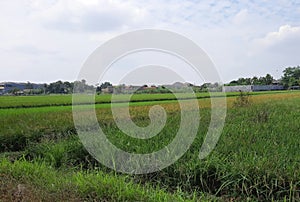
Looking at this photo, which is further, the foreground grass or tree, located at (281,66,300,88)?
tree, located at (281,66,300,88)

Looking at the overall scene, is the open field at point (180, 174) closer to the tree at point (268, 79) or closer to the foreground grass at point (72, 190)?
the foreground grass at point (72, 190)

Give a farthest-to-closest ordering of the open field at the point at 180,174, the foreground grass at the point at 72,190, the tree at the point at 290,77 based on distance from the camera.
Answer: the tree at the point at 290,77
the open field at the point at 180,174
the foreground grass at the point at 72,190

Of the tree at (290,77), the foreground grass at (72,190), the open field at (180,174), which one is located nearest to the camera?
the foreground grass at (72,190)

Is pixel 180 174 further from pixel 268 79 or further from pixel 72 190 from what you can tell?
pixel 268 79

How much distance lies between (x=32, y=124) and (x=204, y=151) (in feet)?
15.5

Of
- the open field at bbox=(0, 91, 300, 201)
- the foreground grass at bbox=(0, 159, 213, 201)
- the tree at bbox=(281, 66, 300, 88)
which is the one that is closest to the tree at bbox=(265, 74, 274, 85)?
the tree at bbox=(281, 66, 300, 88)

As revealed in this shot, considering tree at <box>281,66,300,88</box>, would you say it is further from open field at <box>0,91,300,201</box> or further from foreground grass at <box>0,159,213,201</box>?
foreground grass at <box>0,159,213,201</box>

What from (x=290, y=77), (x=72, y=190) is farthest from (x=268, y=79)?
(x=72, y=190)

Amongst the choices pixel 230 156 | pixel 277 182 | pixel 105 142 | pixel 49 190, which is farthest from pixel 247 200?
pixel 105 142

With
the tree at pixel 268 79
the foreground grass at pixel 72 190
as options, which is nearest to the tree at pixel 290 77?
the tree at pixel 268 79

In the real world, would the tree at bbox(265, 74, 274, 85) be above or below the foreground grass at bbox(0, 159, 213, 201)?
above

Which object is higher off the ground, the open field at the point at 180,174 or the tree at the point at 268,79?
the tree at the point at 268,79

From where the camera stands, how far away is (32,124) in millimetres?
7469

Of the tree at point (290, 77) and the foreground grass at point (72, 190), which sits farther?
the tree at point (290, 77)
